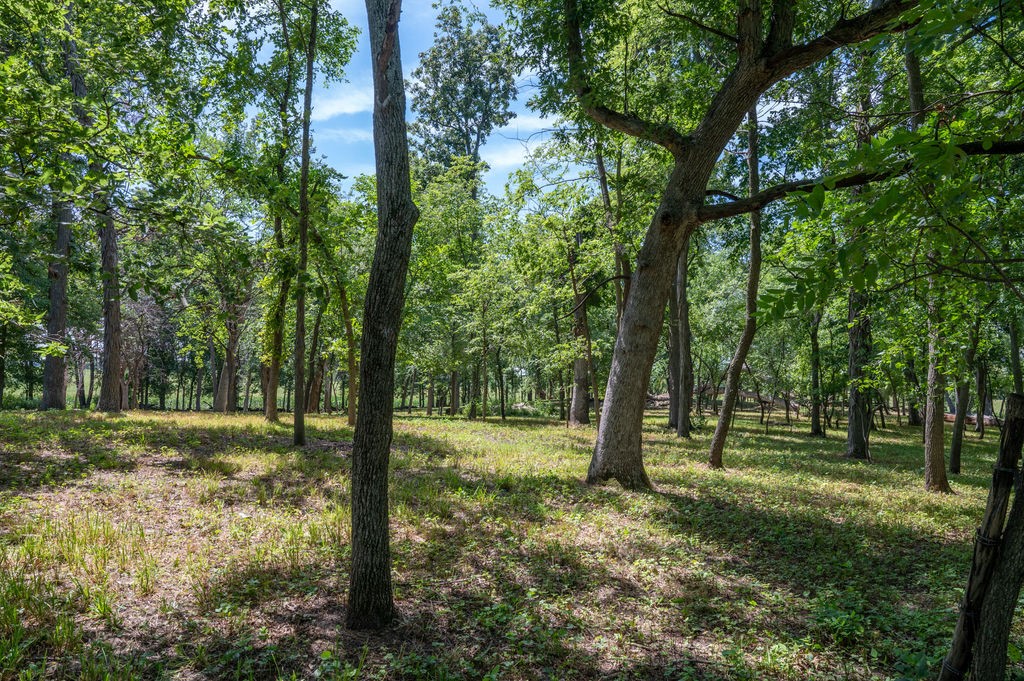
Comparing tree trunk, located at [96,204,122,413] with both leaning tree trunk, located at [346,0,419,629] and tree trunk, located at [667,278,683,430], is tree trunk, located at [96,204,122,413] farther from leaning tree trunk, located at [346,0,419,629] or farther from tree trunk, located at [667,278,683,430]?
tree trunk, located at [667,278,683,430]

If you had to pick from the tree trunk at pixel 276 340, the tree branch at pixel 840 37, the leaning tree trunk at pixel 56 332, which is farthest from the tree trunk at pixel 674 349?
the leaning tree trunk at pixel 56 332

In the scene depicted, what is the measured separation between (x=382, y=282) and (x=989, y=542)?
391 cm

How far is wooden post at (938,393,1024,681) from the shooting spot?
253 cm

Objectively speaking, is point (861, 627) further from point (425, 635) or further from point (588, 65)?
point (588, 65)

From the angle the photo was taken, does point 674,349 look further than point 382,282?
Yes

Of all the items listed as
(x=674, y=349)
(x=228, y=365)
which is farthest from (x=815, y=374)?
(x=228, y=365)

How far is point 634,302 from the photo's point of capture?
27.2 ft

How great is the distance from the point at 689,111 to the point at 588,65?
134 inches

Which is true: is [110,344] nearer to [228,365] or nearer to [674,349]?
[228,365]

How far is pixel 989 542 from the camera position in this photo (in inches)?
99.1

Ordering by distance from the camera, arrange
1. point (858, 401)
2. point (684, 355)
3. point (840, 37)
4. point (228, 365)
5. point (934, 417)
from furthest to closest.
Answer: point (228, 365), point (684, 355), point (858, 401), point (934, 417), point (840, 37)

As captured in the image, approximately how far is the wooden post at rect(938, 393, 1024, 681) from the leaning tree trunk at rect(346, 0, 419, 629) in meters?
3.57

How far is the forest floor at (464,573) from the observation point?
359 cm

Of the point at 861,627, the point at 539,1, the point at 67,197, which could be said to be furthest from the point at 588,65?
the point at 861,627
